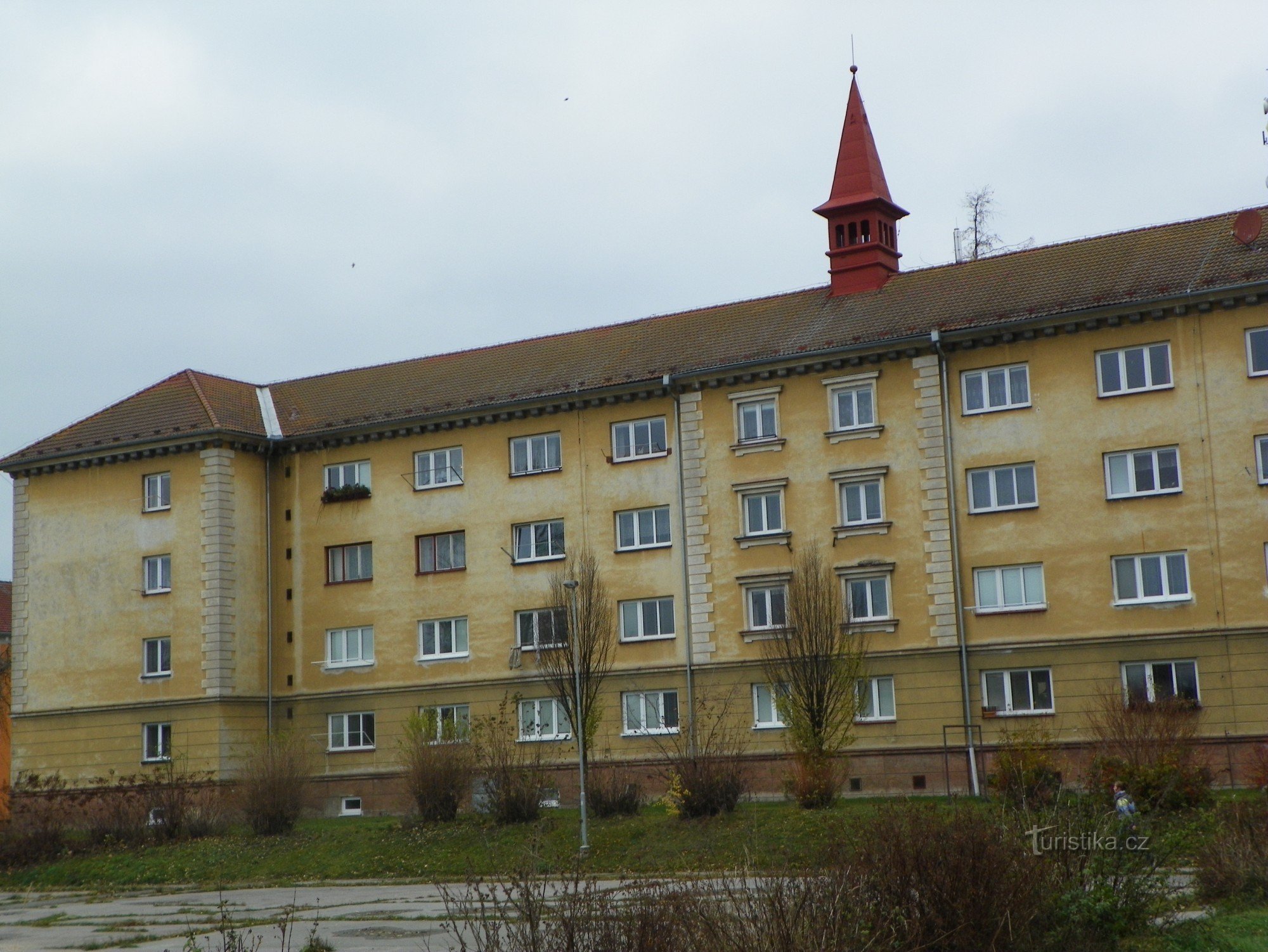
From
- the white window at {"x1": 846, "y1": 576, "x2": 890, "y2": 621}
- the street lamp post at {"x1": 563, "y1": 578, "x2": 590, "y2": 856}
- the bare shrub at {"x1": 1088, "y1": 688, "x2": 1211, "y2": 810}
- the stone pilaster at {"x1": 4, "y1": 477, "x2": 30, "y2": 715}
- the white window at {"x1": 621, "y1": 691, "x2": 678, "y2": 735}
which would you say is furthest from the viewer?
the stone pilaster at {"x1": 4, "y1": 477, "x2": 30, "y2": 715}

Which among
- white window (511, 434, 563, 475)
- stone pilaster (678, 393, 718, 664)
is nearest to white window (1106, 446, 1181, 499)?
stone pilaster (678, 393, 718, 664)

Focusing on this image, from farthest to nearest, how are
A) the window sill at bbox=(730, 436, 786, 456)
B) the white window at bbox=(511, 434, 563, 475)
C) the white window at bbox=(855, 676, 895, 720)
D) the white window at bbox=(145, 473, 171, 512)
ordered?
the white window at bbox=(145, 473, 171, 512)
the white window at bbox=(511, 434, 563, 475)
the window sill at bbox=(730, 436, 786, 456)
the white window at bbox=(855, 676, 895, 720)

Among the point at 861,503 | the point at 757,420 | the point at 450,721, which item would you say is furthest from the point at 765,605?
the point at 450,721

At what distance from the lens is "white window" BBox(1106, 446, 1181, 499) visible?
36.8m

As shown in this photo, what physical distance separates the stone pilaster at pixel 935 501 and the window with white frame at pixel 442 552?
13.7 m

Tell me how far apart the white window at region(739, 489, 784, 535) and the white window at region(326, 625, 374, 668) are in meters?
12.3

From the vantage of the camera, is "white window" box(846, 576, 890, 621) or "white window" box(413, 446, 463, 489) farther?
"white window" box(413, 446, 463, 489)

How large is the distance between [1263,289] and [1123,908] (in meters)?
24.4

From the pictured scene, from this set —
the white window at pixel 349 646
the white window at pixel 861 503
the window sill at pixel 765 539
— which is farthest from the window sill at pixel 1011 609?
the white window at pixel 349 646

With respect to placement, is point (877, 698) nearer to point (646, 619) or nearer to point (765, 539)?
point (765, 539)

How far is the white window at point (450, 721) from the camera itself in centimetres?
4081

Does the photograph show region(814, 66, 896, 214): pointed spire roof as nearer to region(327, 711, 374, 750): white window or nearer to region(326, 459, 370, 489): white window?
region(326, 459, 370, 489): white window

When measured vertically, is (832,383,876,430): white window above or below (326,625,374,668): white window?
above

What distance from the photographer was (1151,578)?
3669 centimetres
